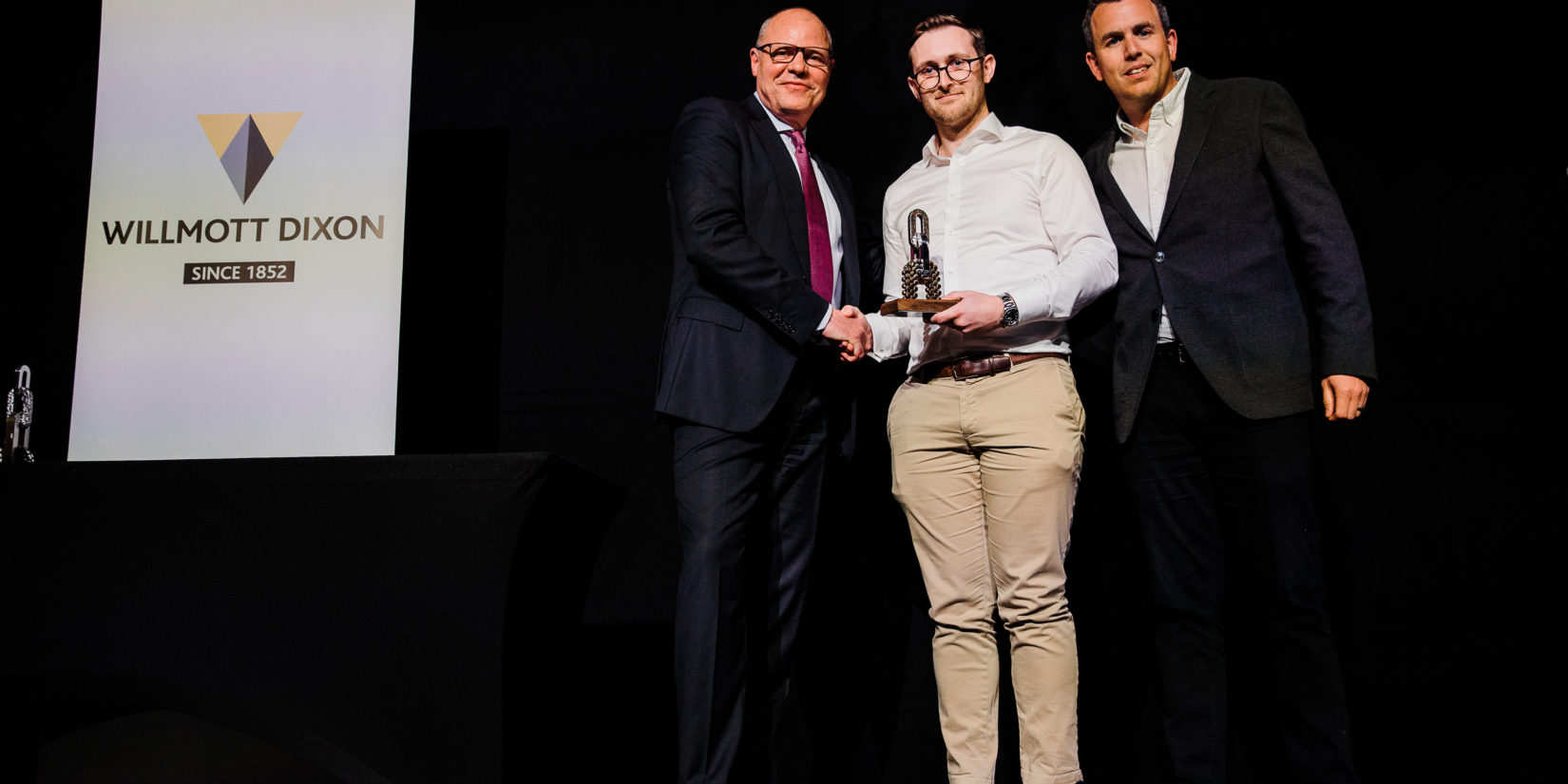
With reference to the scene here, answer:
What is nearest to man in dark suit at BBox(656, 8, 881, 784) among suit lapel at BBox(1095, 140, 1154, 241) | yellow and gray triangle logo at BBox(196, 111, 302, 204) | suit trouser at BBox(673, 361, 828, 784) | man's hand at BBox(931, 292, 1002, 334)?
suit trouser at BBox(673, 361, 828, 784)

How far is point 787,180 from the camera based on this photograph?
253 cm

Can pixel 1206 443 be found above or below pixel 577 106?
below

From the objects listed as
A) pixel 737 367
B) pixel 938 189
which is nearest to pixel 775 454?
pixel 737 367

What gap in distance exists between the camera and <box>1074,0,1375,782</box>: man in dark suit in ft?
7.22

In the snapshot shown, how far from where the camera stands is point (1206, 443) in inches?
92.0

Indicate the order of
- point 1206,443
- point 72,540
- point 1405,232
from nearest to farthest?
point 72,540 < point 1206,443 < point 1405,232

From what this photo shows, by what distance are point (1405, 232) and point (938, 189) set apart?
4.85ft

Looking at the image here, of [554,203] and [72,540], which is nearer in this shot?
[72,540]

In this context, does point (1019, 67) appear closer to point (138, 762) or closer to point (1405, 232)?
point (1405, 232)

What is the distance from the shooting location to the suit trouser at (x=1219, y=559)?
215 centimetres

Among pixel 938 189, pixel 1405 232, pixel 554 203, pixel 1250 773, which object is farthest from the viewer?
pixel 554 203

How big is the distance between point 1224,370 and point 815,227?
0.99m

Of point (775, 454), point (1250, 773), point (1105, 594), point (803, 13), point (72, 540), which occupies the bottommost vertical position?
point (1250, 773)

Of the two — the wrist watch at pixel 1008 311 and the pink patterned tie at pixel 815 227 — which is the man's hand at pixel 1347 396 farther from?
the pink patterned tie at pixel 815 227
